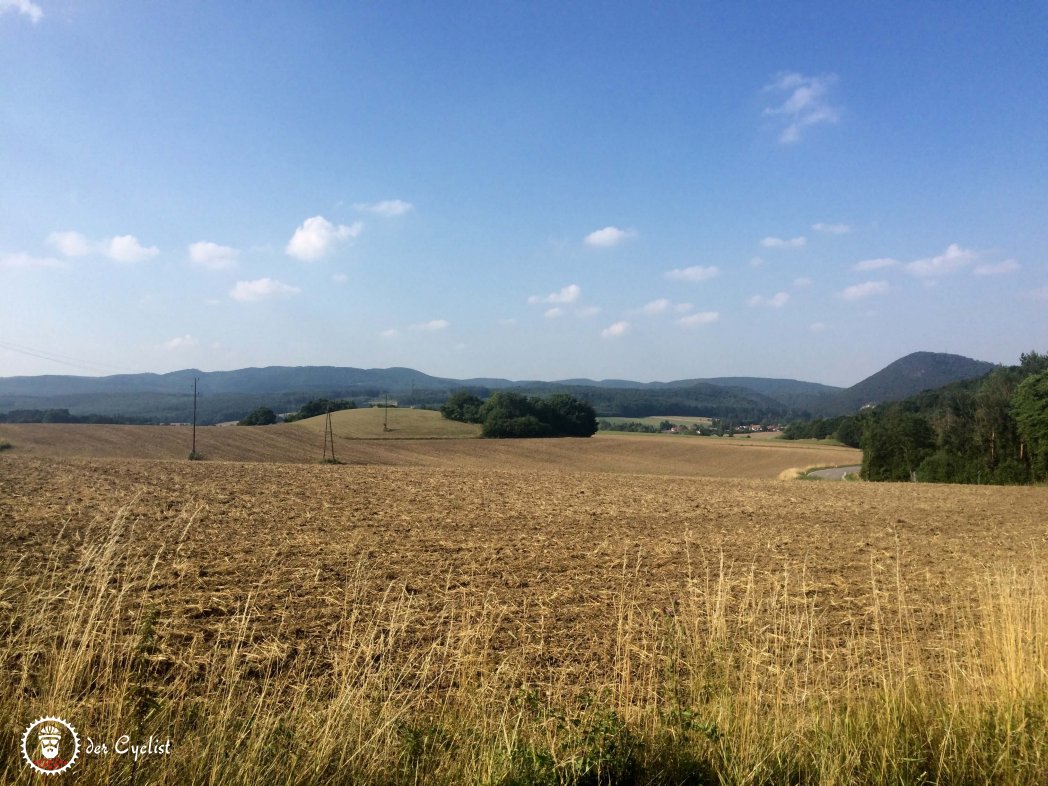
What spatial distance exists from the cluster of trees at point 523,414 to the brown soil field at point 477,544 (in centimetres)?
5170

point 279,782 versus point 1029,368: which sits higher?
point 1029,368

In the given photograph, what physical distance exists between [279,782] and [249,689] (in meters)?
2.33

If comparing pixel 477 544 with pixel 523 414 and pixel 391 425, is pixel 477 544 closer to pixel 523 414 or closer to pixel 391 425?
pixel 391 425

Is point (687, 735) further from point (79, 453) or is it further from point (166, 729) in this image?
point (79, 453)

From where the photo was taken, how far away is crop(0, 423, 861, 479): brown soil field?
4553 cm

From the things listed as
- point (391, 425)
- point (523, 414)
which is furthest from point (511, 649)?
point (523, 414)

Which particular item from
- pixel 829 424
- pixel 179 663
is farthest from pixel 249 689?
pixel 829 424

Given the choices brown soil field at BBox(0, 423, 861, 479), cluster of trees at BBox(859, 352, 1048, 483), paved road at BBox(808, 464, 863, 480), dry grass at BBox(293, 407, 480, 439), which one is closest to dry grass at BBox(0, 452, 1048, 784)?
cluster of trees at BBox(859, 352, 1048, 483)

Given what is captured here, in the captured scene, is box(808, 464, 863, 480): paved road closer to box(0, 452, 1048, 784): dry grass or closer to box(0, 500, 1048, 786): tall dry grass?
box(0, 452, 1048, 784): dry grass

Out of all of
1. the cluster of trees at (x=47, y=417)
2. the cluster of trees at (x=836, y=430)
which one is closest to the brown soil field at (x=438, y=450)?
the cluster of trees at (x=836, y=430)

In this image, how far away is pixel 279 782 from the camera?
3.75 metres

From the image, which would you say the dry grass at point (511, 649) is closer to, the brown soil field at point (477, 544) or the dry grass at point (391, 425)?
the brown soil field at point (477, 544)

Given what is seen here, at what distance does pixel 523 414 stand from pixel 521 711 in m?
79.3

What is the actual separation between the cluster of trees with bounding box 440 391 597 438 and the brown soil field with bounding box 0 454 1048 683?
51.7 metres
